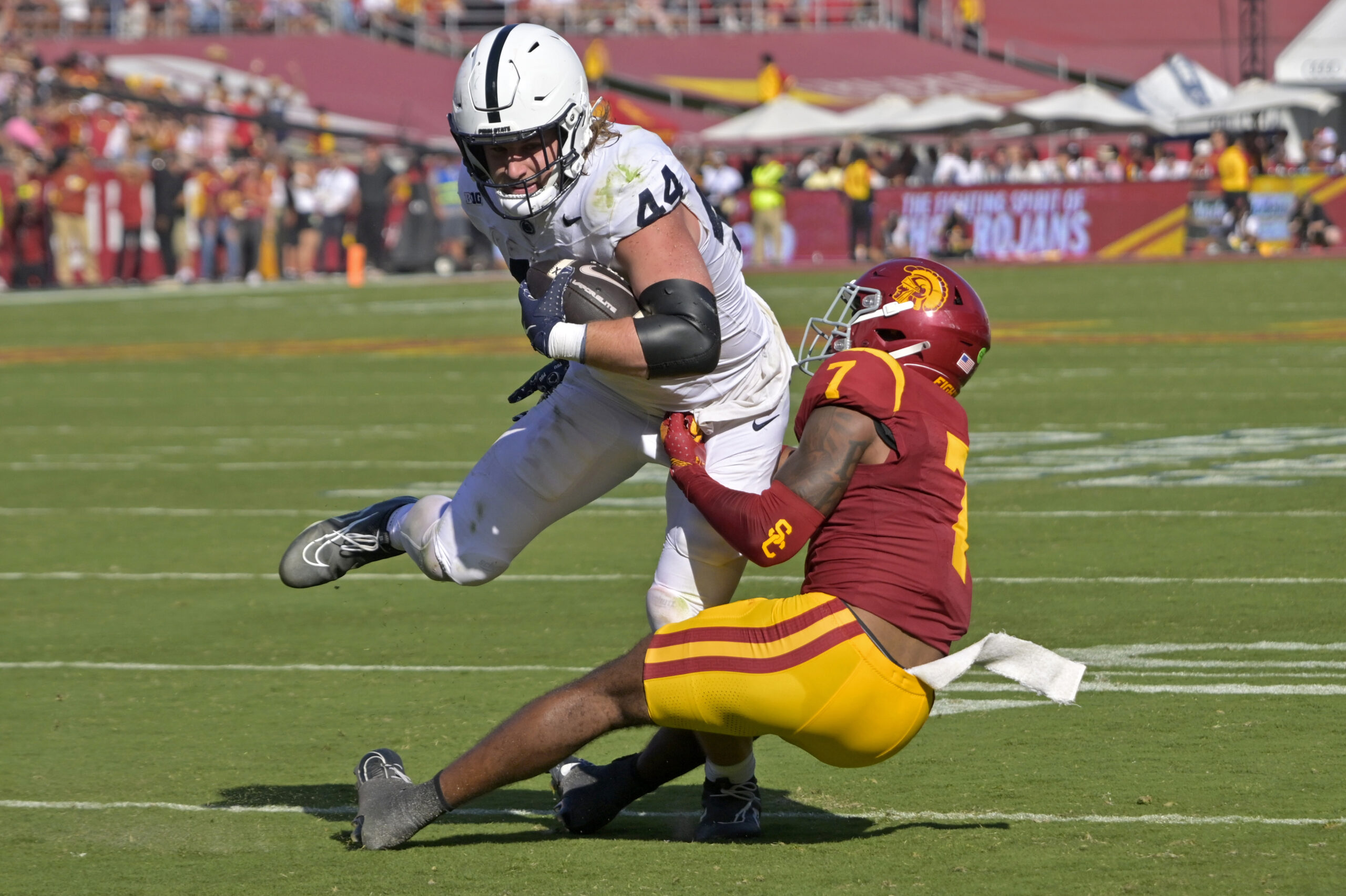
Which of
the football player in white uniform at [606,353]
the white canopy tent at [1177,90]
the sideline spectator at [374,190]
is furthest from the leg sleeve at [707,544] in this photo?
the white canopy tent at [1177,90]

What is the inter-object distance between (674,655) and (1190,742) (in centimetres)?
181

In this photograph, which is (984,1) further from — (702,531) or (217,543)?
(702,531)

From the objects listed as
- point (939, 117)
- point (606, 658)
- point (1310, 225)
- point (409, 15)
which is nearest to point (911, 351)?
point (606, 658)

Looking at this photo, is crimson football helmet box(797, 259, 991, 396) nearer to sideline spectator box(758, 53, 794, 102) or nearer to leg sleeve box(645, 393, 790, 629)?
leg sleeve box(645, 393, 790, 629)

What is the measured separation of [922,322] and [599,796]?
1399 millimetres

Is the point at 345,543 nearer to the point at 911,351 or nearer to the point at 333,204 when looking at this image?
the point at 911,351

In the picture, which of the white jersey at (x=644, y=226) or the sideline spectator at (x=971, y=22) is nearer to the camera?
the white jersey at (x=644, y=226)

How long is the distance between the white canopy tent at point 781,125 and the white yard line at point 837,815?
34.0m

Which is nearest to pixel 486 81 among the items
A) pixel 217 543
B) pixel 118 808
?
pixel 118 808

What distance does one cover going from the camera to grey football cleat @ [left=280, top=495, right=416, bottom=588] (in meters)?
5.49

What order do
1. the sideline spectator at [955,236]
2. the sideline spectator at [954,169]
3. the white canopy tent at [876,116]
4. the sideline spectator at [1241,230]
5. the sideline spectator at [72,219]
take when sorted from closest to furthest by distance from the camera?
the sideline spectator at [72,219], the sideline spectator at [1241,230], the sideline spectator at [955,236], the sideline spectator at [954,169], the white canopy tent at [876,116]

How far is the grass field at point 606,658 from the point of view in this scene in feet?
15.0

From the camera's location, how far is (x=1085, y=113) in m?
37.9

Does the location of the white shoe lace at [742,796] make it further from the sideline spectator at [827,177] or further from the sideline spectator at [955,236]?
the sideline spectator at [827,177]
